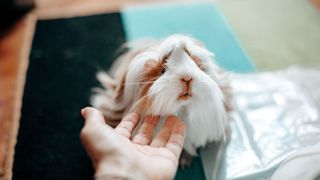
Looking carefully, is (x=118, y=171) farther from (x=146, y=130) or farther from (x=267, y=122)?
(x=267, y=122)

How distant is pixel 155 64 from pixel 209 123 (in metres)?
0.23

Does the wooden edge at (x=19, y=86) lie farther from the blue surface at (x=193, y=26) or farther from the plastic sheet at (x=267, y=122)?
the plastic sheet at (x=267, y=122)

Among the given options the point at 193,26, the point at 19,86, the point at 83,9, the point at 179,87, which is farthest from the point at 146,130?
the point at 83,9

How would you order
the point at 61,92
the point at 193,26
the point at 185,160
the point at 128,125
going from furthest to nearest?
the point at 193,26, the point at 61,92, the point at 185,160, the point at 128,125

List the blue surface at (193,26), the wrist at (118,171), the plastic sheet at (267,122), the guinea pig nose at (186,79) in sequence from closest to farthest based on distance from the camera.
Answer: the wrist at (118,171)
the guinea pig nose at (186,79)
the plastic sheet at (267,122)
the blue surface at (193,26)

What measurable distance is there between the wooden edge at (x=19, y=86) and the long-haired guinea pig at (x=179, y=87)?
448 millimetres

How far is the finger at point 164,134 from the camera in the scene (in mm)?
905

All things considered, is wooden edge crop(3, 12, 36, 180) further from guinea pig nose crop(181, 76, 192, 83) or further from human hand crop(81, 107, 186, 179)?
guinea pig nose crop(181, 76, 192, 83)

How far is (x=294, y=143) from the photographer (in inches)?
47.4

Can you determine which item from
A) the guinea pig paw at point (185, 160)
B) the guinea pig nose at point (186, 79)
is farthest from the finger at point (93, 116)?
the guinea pig paw at point (185, 160)

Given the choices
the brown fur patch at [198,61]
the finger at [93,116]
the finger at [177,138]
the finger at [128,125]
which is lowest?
the finger at [177,138]

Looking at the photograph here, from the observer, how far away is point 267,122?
1.28 meters

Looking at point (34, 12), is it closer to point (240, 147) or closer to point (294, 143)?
point (240, 147)

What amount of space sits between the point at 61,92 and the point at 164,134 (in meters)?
0.71
